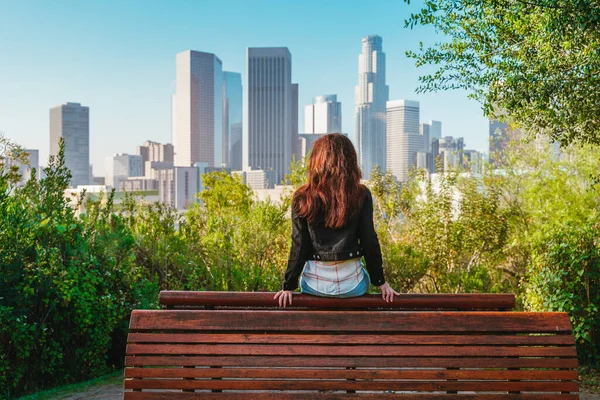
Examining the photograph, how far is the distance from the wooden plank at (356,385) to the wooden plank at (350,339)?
0.17 meters

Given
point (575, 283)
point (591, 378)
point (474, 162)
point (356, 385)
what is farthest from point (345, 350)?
point (474, 162)

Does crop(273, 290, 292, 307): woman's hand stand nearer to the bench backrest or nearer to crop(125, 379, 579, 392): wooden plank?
the bench backrest

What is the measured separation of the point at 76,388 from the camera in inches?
196

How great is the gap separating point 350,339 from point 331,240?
1.66ft

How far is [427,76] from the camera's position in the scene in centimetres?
606

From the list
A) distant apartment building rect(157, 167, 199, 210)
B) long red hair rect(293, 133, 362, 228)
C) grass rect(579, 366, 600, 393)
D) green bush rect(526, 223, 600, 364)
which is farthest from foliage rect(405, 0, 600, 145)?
distant apartment building rect(157, 167, 199, 210)

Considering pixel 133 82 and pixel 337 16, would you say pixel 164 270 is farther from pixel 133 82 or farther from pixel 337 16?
pixel 133 82

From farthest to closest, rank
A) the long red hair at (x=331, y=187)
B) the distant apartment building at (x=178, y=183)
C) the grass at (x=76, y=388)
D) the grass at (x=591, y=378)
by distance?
the distant apartment building at (x=178, y=183), the grass at (x=591, y=378), the grass at (x=76, y=388), the long red hair at (x=331, y=187)

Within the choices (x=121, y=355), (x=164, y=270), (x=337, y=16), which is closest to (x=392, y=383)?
(x=121, y=355)

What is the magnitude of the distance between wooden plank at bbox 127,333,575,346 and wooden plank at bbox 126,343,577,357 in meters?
0.02

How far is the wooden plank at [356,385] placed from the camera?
109 inches

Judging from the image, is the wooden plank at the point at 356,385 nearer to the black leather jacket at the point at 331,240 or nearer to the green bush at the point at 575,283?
the black leather jacket at the point at 331,240

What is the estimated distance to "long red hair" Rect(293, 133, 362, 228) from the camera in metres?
2.98

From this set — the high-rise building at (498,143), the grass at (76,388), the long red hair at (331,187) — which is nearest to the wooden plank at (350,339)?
the long red hair at (331,187)
